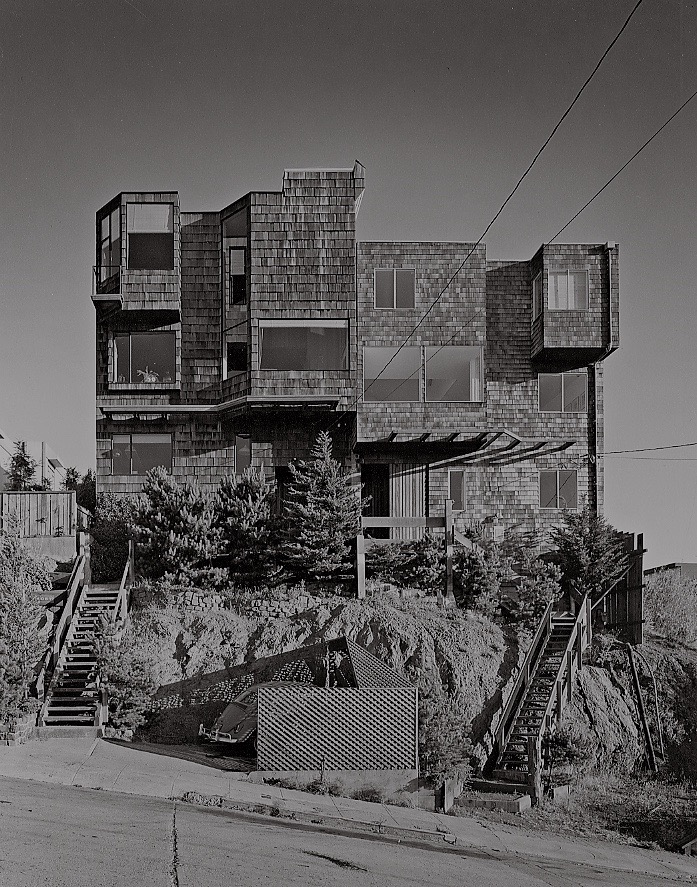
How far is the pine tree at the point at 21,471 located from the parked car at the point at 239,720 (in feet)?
47.7

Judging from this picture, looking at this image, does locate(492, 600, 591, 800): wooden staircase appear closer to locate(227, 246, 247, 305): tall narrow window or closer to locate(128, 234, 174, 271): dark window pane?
locate(227, 246, 247, 305): tall narrow window

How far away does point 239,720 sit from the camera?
1742cm

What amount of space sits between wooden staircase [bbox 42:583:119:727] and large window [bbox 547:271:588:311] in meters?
14.8

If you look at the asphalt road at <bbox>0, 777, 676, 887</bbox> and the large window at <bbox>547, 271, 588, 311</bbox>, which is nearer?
the asphalt road at <bbox>0, 777, 676, 887</bbox>

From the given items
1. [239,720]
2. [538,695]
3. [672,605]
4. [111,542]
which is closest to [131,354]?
[111,542]

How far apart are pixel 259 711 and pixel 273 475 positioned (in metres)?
11.5

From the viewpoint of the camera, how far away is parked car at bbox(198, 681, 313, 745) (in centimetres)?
1686

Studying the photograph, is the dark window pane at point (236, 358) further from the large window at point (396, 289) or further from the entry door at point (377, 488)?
the entry door at point (377, 488)

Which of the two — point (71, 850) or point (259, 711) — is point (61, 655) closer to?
point (259, 711)

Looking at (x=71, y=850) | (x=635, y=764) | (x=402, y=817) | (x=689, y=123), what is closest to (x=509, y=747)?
(x=635, y=764)

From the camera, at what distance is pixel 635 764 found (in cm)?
1930

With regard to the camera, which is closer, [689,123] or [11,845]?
[11,845]

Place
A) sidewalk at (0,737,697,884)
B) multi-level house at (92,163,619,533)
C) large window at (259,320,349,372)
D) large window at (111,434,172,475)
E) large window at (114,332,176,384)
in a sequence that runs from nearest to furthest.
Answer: sidewalk at (0,737,697,884) → large window at (259,320,349,372) → multi-level house at (92,163,619,533) → large window at (114,332,176,384) → large window at (111,434,172,475)

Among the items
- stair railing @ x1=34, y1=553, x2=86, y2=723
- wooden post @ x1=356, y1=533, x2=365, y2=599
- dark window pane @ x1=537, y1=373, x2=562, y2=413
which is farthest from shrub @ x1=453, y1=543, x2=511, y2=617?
stair railing @ x1=34, y1=553, x2=86, y2=723
